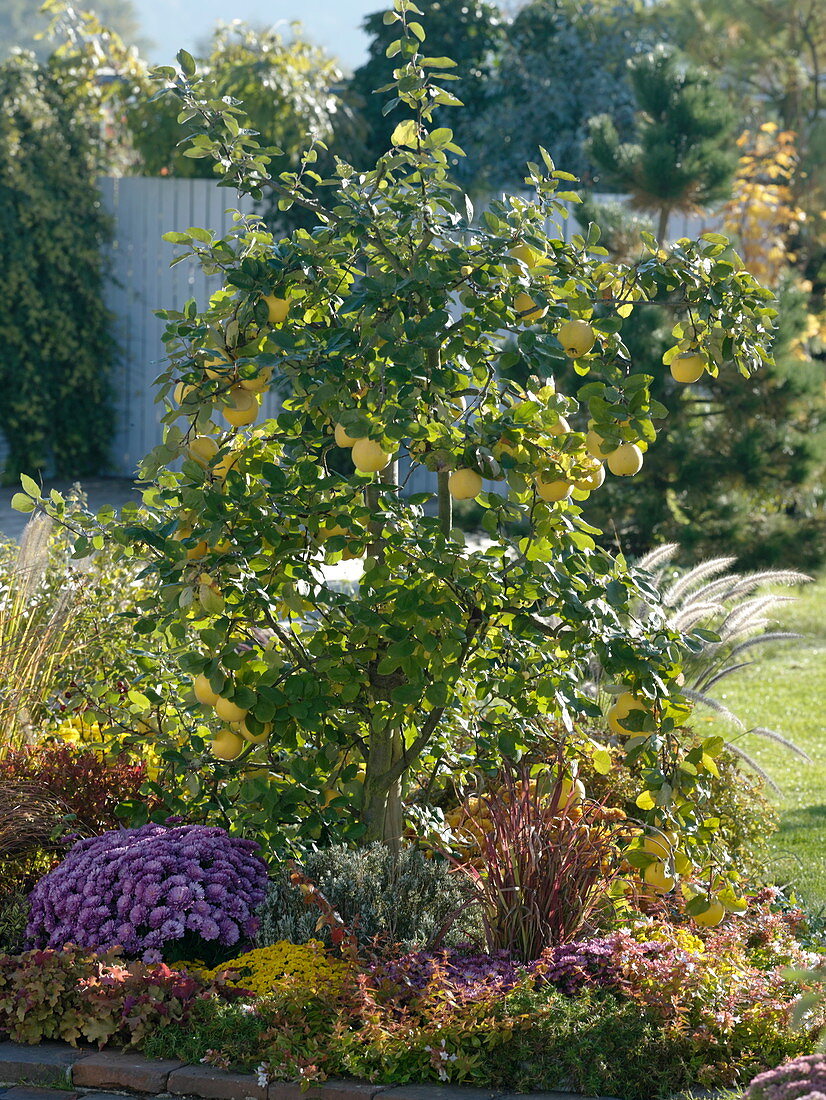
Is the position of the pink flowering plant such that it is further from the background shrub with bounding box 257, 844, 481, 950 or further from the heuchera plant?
the heuchera plant

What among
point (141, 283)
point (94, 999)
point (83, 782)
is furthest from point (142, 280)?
point (94, 999)

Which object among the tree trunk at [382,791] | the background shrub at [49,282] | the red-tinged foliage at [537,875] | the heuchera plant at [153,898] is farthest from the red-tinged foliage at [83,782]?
the background shrub at [49,282]

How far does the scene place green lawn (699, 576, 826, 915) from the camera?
4.28 m

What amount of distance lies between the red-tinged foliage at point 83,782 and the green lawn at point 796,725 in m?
2.04

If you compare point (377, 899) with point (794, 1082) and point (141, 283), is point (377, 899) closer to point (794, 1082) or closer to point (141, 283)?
point (794, 1082)

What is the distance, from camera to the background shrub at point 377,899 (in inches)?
118

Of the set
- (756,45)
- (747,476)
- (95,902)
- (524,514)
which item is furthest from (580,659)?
(756,45)

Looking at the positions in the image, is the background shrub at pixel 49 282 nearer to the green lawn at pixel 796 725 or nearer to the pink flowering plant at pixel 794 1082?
the green lawn at pixel 796 725

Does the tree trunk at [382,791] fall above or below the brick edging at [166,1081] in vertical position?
above

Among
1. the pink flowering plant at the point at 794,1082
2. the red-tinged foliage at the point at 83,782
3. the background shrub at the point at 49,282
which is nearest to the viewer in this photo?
the pink flowering plant at the point at 794,1082

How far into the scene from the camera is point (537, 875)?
9.75 feet

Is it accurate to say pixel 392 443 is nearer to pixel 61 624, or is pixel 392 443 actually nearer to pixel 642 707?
pixel 642 707

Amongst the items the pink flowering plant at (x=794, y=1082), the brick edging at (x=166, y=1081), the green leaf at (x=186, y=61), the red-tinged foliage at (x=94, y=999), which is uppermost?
the green leaf at (x=186, y=61)

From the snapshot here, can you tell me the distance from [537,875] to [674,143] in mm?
6240
